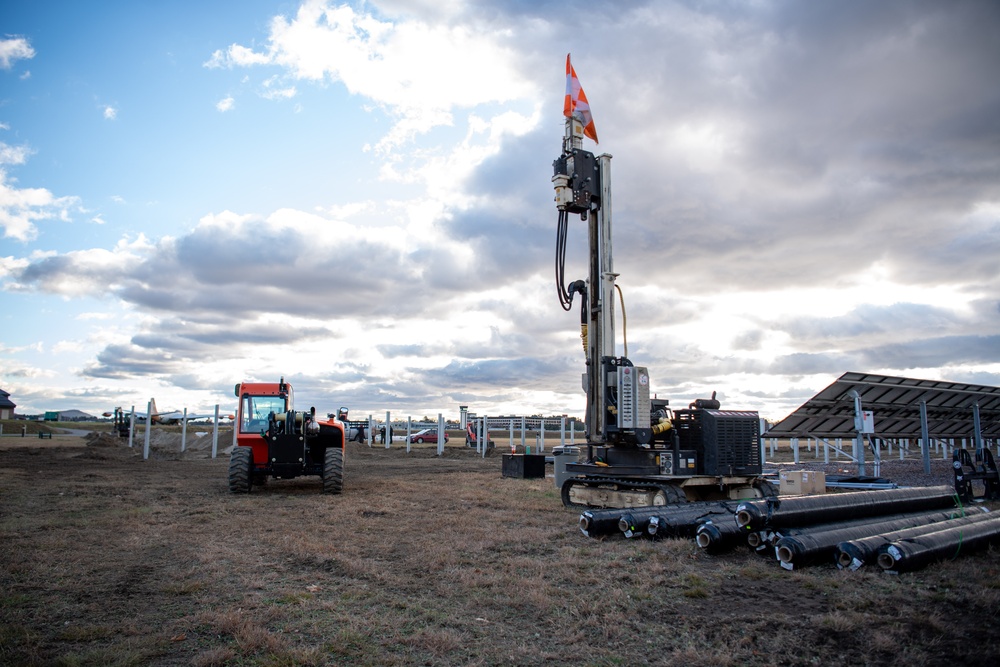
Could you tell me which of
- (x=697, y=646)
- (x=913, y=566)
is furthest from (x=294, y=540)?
(x=913, y=566)

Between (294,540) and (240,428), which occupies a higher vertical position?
(240,428)

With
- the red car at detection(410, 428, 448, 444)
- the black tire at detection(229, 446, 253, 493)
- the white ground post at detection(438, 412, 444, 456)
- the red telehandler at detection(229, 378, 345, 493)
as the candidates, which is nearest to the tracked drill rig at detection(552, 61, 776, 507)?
the red telehandler at detection(229, 378, 345, 493)

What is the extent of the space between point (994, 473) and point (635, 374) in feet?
25.0

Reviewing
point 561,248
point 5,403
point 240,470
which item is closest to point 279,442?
point 240,470

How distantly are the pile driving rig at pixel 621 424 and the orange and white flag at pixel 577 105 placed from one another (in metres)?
0.16

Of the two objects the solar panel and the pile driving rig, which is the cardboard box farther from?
the pile driving rig

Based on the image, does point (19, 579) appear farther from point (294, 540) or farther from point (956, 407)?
point (956, 407)

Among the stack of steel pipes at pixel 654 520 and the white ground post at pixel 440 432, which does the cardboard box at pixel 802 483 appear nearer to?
the stack of steel pipes at pixel 654 520

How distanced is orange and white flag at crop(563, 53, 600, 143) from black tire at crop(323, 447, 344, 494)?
29.8 feet

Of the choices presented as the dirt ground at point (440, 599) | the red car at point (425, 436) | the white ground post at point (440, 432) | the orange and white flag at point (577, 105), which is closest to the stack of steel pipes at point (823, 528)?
the dirt ground at point (440, 599)

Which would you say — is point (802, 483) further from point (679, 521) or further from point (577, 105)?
point (577, 105)

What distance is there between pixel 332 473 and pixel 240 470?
198 cm

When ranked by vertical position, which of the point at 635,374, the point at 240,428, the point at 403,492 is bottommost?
the point at 403,492

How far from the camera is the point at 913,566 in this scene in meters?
6.71
